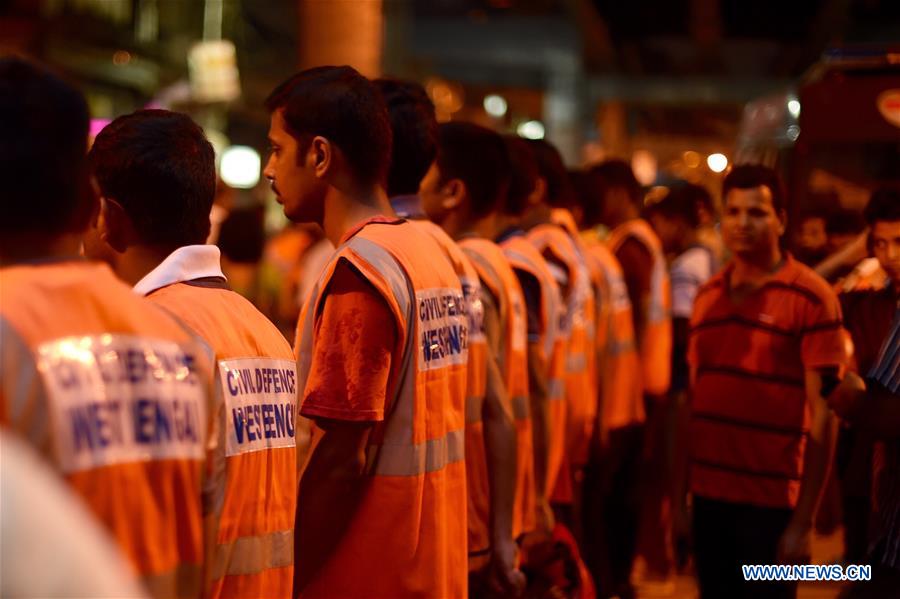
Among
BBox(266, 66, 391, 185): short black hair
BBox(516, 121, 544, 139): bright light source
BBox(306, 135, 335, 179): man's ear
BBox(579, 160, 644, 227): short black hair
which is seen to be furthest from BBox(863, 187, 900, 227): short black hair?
BBox(516, 121, 544, 139): bright light source

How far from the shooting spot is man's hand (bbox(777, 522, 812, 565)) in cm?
551

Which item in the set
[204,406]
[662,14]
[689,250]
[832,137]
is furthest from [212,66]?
[204,406]

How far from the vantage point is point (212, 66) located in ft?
71.3

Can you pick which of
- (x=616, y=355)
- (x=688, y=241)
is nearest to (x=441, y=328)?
(x=616, y=355)

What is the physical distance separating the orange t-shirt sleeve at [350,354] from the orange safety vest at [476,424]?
0.93 metres

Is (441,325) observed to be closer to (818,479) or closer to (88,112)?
(88,112)

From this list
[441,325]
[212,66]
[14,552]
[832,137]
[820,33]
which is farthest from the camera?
[820,33]

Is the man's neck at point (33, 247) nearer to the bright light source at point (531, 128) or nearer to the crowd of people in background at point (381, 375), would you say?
the crowd of people in background at point (381, 375)

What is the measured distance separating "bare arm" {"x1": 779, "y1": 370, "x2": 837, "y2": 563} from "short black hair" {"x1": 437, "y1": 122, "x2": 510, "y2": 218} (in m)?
1.53

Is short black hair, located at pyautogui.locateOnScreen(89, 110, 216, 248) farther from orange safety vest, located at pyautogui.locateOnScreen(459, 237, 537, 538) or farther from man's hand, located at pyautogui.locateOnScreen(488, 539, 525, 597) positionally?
orange safety vest, located at pyautogui.locateOnScreen(459, 237, 537, 538)

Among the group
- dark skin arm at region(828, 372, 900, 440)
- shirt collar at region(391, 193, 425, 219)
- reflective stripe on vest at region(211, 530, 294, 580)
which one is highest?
shirt collar at region(391, 193, 425, 219)

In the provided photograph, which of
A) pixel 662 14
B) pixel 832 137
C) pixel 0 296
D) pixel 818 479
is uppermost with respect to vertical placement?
pixel 662 14

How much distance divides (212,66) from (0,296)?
2025 cm

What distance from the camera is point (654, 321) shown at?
9461mm
